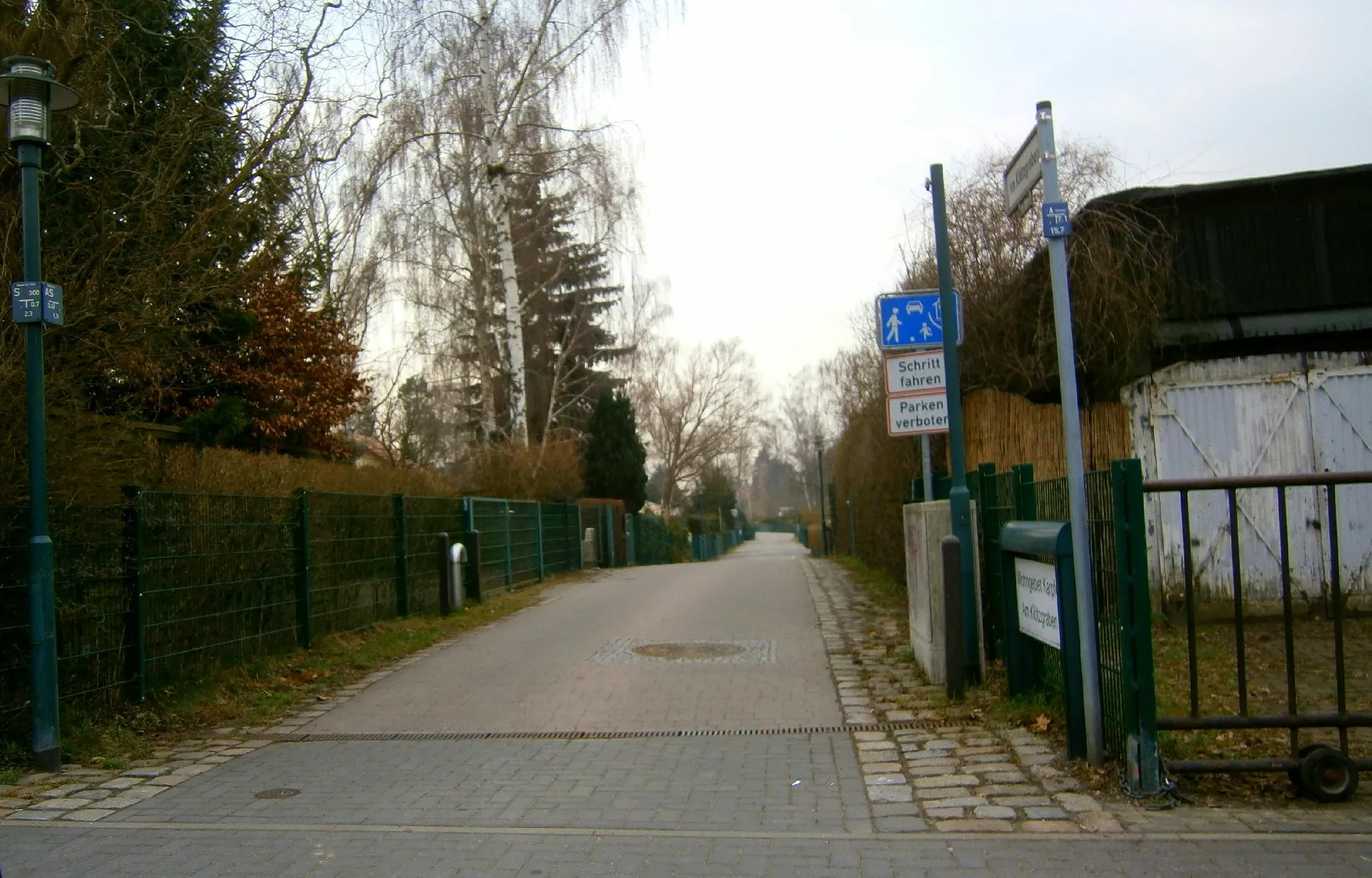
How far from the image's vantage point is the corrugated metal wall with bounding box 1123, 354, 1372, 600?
11039mm

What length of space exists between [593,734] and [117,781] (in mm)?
2971

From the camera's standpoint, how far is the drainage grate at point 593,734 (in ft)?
25.8

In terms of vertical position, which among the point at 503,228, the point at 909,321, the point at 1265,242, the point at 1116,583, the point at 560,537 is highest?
the point at 503,228

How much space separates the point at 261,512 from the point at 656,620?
5499 mm

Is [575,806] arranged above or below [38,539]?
below

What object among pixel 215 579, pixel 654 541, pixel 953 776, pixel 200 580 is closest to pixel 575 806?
pixel 953 776

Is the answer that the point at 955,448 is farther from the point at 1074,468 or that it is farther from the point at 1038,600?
the point at 1074,468

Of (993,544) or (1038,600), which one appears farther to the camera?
(993,544)

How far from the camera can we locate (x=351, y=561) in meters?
12.8

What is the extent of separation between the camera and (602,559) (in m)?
31.3

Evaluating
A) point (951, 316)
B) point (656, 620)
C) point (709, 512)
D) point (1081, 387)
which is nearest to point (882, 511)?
point (656, 620)

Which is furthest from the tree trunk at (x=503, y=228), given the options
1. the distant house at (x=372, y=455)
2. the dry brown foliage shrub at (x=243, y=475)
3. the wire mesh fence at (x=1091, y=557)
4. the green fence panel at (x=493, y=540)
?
the wire mesh fence at (x=1091, y=557)

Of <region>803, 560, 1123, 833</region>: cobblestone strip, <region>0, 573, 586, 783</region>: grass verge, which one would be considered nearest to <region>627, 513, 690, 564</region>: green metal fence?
<region>0, 573, 586, 783</region>: grass verge

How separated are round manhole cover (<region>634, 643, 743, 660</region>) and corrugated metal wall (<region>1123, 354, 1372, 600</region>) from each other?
4.24 meters
